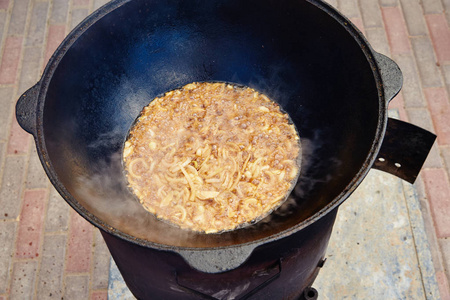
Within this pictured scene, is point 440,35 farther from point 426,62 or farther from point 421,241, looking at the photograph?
point 421,241

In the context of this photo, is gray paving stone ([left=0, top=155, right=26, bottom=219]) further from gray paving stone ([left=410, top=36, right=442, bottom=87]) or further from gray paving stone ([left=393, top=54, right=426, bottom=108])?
gray paving stone ([left=410, top=36, right=442, bottom=87])

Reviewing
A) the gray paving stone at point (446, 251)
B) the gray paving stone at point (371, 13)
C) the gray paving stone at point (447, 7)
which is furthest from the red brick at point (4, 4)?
the gray paving stone at point (446, 251)

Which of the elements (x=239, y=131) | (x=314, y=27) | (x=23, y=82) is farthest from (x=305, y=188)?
(x=23, y=82)

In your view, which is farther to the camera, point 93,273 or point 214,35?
point 93,273

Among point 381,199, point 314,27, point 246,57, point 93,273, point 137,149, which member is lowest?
point 93,273

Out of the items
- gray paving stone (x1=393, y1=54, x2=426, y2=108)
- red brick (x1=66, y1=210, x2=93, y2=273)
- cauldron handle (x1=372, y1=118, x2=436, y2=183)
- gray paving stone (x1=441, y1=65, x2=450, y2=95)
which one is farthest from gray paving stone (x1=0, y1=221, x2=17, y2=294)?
gray paving stone (x1=441, y1=65, x2=450, y2=95)

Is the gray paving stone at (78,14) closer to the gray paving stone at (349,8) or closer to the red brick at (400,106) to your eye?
the gray paving stone at (349,8)

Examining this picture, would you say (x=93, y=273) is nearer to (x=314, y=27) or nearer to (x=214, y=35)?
(x=214, y=35)

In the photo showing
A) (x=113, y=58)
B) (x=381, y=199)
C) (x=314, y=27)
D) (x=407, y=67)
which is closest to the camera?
(x=314, y=27)
